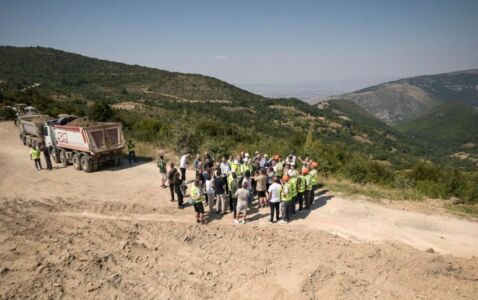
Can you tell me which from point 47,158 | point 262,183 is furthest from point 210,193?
point 47,158

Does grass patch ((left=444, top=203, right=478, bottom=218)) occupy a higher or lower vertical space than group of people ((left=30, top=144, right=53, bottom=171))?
lower

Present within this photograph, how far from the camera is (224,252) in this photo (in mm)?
9133

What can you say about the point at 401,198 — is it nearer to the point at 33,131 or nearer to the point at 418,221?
the point at 418,221

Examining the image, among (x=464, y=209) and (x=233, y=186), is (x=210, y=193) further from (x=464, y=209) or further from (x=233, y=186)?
(x=464, y=209)

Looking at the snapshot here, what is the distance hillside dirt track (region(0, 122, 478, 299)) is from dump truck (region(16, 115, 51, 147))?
9829 mm

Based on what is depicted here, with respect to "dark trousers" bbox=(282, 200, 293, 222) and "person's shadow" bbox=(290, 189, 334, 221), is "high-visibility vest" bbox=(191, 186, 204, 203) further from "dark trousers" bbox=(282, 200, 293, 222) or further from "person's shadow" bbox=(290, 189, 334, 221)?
"person's shadow" bbox=(290, 189, 334, 221)

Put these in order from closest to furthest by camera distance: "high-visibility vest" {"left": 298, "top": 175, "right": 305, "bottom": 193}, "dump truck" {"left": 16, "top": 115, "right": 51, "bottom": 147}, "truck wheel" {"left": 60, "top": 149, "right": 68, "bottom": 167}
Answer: "high-visibility vest" {"left": 298, "top": 175, "right": 305, "bottom": 193}, "truck wheel" {"left": 60, "top": 149, "right": 68, "bottom": 167}, "dump truck" {"left": 16, "top": 115, "right": 51, "bottom": 147}

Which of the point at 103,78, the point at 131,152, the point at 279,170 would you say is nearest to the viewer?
the point at 279,170

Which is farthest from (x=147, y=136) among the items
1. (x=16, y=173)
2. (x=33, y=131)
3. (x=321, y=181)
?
(x=321, y=181)

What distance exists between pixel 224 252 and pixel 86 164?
10.6 meters

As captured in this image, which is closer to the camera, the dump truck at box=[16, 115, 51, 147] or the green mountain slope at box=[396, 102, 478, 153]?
the dump truck at box=[16, 115, 51, 147]

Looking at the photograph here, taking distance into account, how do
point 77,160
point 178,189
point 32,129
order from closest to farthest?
point 178,189
point 77,160
point 32,129

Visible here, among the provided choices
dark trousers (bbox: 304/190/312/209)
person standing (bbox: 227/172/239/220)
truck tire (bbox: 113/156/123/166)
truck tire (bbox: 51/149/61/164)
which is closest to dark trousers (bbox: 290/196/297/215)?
dark trousers (bbox: 304/190/312/209)

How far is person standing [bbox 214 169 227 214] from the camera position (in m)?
11.0
